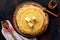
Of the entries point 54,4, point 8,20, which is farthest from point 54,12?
point 8,20

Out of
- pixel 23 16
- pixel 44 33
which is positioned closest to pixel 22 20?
pixel 23 16

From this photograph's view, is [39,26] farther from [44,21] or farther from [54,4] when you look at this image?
[54,4]

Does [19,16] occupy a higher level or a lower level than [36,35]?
higher

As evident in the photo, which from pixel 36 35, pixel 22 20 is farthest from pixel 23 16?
pixel 36 35

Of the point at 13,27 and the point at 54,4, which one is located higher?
the point at 54,4

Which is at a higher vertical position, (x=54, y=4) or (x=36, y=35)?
(x=54, y=4)

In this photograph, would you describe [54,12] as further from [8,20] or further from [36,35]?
[8,20]

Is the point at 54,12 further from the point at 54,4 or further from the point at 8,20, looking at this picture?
the point at 8,20
